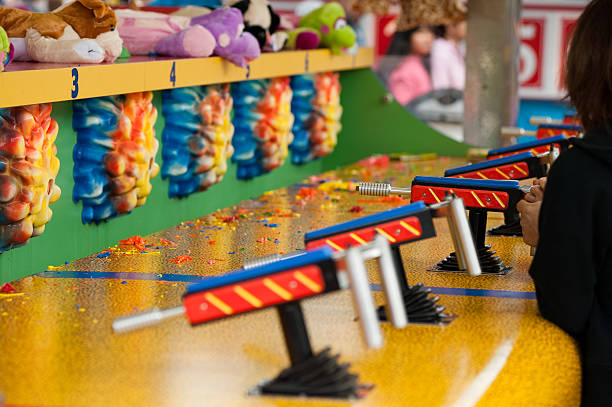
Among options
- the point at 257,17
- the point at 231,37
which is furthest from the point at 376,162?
the point at 231,37

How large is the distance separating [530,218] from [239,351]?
2.20 ft

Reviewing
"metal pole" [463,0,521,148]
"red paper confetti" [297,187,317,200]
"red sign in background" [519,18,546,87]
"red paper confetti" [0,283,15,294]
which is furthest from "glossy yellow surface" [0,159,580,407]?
"red sign in background" [519,18,546,87]

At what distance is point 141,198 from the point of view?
257cm

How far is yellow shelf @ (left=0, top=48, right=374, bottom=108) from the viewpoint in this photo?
1884 millimetres

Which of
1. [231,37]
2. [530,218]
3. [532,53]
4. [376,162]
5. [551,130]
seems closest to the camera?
[530,218]

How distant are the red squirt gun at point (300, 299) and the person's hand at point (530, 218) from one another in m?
0.64

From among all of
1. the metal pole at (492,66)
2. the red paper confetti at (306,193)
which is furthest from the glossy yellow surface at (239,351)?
the metal pole at (492,66)

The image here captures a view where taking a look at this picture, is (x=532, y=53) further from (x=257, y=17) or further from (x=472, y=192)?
(x=472, y=192)

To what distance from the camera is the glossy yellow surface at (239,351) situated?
137cm

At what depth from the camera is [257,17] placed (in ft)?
10.5

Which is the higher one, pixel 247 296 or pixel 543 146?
pixel 247 296

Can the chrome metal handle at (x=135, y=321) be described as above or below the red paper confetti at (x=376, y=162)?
above

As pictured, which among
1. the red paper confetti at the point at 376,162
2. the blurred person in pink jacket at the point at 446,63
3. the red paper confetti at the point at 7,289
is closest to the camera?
the red paper confetti at the point at 7,289

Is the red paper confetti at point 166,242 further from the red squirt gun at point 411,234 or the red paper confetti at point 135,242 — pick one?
the red squirt gun at point 411,234
